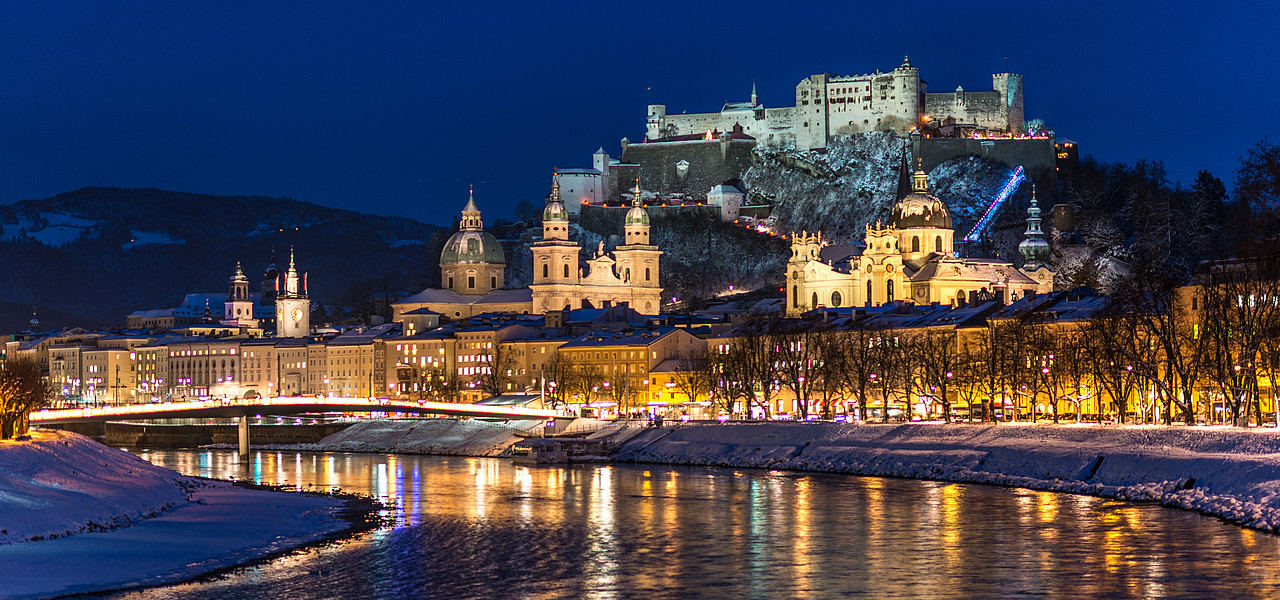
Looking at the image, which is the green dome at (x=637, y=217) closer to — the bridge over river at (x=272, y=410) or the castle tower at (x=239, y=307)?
the castle tower at (x=239, y=307)

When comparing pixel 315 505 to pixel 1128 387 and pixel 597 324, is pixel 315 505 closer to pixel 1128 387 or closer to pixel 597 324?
pixel 1128 387

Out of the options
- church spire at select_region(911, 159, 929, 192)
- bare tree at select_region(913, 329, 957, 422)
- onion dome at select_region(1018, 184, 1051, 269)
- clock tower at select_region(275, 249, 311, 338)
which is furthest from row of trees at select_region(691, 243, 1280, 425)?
clock tower at select_region(275, 249, 311, 338)

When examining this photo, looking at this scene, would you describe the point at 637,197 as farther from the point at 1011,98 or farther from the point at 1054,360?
the point at 1054,360

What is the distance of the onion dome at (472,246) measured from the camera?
153750 millimetres

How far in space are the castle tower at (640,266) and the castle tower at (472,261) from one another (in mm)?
14918

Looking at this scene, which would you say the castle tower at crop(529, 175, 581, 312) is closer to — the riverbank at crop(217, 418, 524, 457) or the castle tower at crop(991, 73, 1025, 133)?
the castle tower at crop(991, 73, 1025, 133)

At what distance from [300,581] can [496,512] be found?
48.2ft

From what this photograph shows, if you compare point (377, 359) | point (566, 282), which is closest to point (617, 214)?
point (566, 282)

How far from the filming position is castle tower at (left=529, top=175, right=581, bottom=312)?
140750mm

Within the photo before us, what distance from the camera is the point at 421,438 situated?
86.8 metres

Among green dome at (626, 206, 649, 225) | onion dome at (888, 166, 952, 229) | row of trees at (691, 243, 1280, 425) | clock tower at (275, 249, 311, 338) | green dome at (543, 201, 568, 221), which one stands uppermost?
green dome at (543, 201, 568, 221)

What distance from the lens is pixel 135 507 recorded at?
1665 inches

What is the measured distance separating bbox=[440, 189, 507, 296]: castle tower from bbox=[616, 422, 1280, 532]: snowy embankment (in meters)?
77.2

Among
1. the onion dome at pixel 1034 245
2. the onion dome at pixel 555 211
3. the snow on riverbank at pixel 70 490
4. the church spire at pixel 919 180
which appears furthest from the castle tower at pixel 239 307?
the snow on riverbank at pixel 70 490
